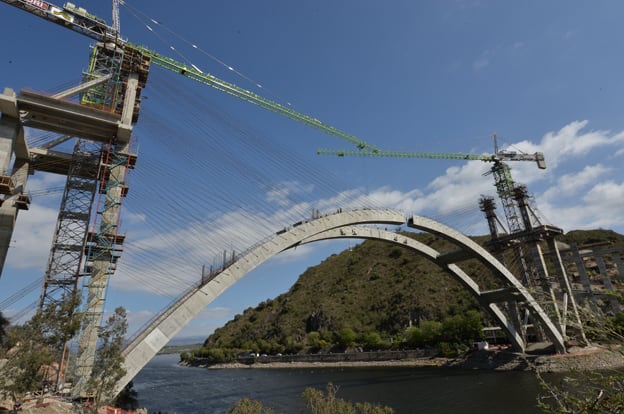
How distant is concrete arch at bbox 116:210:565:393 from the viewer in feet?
A: 60.7

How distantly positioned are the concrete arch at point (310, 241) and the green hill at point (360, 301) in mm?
21381

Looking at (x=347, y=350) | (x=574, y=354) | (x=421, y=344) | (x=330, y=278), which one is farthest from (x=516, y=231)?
(x=330, y=278)

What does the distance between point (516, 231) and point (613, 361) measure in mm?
16193

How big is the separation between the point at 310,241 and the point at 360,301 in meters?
67.1

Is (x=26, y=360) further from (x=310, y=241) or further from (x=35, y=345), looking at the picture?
(x=310, y=241)

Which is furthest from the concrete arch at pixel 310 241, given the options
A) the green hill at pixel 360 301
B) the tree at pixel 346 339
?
the tree at pixel 346 339

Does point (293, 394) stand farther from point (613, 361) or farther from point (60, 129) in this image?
point (613, 361)

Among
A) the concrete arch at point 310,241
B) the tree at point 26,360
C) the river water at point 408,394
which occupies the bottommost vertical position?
the river water at point 408,394

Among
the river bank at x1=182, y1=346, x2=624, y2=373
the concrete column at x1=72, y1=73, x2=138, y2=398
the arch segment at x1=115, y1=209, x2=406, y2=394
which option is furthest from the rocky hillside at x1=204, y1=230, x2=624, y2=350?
the concrete column at x1=72, y1=73, x2=138, y2=398

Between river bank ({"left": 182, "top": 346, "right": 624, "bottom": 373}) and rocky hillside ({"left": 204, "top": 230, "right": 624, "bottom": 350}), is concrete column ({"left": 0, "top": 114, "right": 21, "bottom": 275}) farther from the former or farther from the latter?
rocky hillside ({"left": 204, "top": 230, "right": 624, "bottom": 350})

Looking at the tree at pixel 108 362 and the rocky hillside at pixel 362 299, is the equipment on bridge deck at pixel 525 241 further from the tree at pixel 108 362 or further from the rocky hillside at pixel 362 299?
the tree at pixel 108 362

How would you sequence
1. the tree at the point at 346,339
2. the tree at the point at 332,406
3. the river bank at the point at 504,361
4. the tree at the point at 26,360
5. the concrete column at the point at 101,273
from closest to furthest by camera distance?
the tree at the point at 332,406, the tree at the point at 26,360, the concrete column at the point at 101,273, the river bank at the point at 504,361, the tree at the point at 346,339

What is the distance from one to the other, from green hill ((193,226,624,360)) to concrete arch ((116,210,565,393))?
2138 centimetres

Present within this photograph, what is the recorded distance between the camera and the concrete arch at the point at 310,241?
18.5 metres
